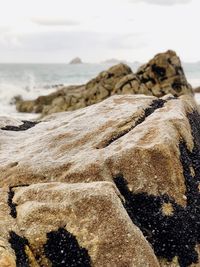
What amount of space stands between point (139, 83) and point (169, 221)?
3163cm

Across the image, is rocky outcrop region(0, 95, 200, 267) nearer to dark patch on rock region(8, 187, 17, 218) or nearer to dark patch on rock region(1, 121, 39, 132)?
dark patch on rock region(8, 187, 17, 218)

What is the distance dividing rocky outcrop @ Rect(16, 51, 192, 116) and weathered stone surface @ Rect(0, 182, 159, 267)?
1228 inches

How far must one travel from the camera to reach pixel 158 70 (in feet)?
138

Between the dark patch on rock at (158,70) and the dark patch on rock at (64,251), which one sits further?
the dark patch on rock at (158,70)

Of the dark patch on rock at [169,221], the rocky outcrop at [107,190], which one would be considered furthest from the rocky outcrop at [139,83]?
the dark patch on rock at [169,221]

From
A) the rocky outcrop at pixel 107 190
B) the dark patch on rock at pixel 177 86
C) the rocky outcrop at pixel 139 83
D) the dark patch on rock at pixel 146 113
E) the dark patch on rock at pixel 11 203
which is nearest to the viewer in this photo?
the rocky outcrop at pixel 107 190

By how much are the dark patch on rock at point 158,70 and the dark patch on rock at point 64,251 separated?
35.3 metres

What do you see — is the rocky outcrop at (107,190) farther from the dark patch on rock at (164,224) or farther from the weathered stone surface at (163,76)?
the weathered stone surface at (163,76)

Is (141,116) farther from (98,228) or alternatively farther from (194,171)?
(98,228)

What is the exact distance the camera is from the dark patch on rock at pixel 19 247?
7.34 meters

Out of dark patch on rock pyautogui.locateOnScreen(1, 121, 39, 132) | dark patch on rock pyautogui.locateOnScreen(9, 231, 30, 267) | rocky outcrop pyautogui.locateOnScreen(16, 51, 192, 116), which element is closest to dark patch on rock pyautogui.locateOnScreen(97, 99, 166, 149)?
dark patch on rock pyautogui.locateOnScreen(9, 231, 30, 267)

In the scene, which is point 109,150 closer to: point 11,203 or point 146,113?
point 11,203

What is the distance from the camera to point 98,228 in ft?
25.8

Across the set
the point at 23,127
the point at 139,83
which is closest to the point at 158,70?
the point at 139,83
